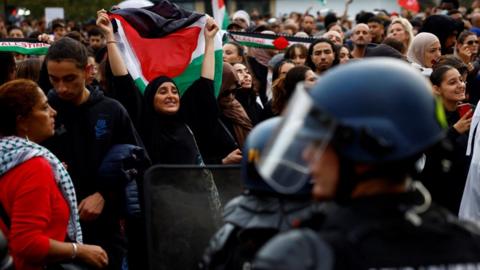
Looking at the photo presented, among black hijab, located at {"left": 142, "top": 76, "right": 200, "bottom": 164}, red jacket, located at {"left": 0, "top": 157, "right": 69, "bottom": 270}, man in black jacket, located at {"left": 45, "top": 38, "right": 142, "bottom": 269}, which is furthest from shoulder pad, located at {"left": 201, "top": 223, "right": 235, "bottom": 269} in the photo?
black hijab, located at {"left": 142, "top": 76, "right": 200, "bottom": 164}

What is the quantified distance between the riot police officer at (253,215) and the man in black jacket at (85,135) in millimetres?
1696

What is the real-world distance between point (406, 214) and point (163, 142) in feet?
13.1

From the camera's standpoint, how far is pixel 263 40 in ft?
37.0

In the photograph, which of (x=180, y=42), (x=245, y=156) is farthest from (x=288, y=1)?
(x=245, y=156)

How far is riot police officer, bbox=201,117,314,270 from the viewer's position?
368cm

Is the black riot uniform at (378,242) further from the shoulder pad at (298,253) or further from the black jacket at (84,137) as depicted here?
the black jacket at (84,137)

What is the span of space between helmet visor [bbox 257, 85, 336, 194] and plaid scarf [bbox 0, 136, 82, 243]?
2179 mm

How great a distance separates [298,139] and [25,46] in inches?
260

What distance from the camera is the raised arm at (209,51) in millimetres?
6738

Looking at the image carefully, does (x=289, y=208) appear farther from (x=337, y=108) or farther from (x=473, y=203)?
(x=473, y=203)

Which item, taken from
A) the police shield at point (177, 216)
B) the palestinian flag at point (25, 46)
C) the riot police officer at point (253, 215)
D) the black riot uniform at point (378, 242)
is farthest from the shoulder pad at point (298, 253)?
the palestinian flag at point (25, 46)

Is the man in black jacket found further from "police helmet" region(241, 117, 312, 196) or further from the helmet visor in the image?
the helmet visor

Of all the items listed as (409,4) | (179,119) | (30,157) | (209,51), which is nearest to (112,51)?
(179,119)

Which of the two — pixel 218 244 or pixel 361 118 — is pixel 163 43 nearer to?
pixel 218 244
